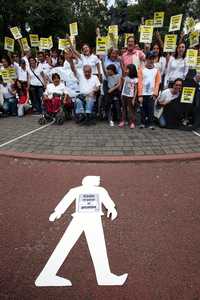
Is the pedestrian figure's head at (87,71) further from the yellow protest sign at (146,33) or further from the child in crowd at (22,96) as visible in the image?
the child in crowd at (22,96)

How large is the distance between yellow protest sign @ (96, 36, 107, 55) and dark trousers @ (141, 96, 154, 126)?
184 cm

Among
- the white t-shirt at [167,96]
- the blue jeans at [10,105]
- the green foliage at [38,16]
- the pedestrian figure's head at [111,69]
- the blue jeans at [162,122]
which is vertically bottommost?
the blue jeans at [162,122]

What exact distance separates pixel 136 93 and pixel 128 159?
2712 mm

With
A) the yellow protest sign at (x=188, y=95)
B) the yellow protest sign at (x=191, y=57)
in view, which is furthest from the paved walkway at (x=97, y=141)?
the yellow protest sign at (x=191, y=57)

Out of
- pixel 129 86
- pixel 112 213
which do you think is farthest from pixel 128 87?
pixel 112 213

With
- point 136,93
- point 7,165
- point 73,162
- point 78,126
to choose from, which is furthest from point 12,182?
point 136,93

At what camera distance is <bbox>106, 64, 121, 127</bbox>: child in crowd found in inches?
342

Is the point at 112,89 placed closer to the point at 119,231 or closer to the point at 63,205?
the point at 63,205

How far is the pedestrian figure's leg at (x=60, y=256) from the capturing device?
3.21 meters

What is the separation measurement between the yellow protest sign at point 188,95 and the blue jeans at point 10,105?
532 centimetres

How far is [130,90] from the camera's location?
8.46m

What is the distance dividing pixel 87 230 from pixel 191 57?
229 inches

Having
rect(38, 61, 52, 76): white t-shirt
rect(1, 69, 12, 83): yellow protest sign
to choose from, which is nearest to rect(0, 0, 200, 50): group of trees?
rect(38, 61, 52, 76): white t-shirt

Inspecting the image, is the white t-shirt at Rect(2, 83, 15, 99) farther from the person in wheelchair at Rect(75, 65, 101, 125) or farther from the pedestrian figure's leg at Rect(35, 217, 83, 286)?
the pedestrian figure's leg at Rect(35, 217, 83, 286)
